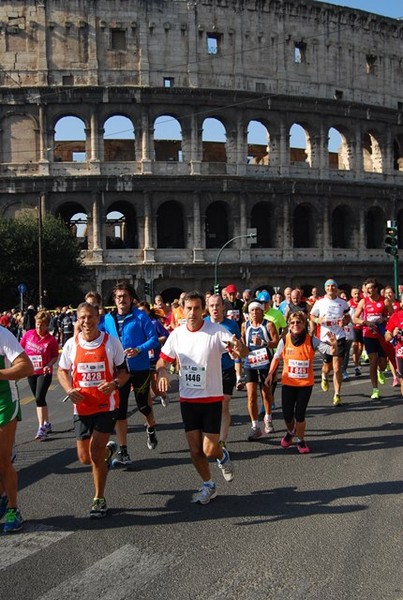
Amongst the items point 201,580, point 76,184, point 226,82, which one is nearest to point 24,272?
point 76,184

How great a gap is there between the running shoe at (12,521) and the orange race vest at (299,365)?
3.50 metres

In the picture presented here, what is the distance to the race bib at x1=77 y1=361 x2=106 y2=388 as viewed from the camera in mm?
5562

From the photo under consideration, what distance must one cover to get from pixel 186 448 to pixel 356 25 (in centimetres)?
3593

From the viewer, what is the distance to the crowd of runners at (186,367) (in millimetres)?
5418

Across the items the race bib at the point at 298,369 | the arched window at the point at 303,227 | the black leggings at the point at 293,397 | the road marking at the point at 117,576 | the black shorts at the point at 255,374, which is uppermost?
the arched window at the point at 303,227

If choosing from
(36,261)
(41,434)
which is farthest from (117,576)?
(36,261)

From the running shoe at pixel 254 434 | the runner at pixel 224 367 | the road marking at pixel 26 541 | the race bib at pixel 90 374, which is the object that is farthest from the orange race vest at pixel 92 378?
the running shoe at pixel 254 434

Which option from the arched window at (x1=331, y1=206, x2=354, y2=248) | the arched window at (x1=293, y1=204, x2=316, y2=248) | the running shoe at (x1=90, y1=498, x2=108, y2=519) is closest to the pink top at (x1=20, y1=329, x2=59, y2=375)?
the running shoe at (x1=90, y1=498, x2=108, y2=519)

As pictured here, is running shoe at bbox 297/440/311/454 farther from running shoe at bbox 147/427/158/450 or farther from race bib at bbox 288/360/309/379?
running shoe at bbox 147/427/158/450

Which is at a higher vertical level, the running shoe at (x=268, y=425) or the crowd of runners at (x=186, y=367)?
the crowd of runners at (x=186, y=367)

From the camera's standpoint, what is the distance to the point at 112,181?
33.0 m

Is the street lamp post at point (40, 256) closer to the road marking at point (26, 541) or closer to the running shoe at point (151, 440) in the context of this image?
the running shoe at point (151, 440)

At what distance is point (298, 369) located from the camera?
299 inches

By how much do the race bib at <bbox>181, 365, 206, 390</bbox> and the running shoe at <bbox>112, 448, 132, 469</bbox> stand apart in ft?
5.67
